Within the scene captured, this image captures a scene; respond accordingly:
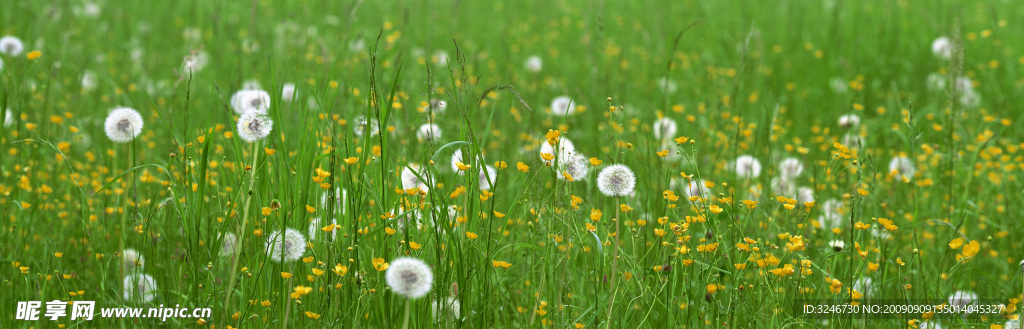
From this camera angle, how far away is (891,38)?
17.4 ft

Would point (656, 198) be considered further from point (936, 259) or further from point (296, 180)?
point (296, 180)

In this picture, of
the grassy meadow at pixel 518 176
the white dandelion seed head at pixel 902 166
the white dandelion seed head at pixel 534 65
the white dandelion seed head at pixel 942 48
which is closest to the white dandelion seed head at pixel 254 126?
the grassy meadow at pixel 518 176

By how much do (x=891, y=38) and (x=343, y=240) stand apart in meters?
4.65

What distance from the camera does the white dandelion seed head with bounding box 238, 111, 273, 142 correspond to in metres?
1.96

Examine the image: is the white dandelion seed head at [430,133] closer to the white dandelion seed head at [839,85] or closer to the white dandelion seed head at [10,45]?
the white dandelion seed head at [10,45]

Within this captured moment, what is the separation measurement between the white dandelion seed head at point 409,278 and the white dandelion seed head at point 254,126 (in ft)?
2.17

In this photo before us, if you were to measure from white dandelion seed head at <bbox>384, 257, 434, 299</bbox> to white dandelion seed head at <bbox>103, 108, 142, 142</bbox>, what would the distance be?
46.9 inches

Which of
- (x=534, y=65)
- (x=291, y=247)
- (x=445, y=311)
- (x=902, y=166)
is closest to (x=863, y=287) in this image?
(x=445, y=311)

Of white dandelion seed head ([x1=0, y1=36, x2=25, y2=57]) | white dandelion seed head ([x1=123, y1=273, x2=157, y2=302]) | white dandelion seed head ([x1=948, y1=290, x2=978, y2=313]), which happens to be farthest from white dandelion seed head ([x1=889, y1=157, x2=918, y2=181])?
white dandelion seed head ([x1=0, y1=36, x2=25, y2=57])

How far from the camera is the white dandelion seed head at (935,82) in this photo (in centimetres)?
451

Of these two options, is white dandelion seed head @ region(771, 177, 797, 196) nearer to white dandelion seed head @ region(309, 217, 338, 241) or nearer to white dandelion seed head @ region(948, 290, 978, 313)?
white dandelion seed head @ region(948, 290, 978, 313)

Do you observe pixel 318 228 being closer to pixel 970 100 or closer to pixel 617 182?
pixel 617 182

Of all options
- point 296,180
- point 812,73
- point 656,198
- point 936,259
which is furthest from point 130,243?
point 812,73

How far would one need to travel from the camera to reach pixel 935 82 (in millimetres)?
4492
